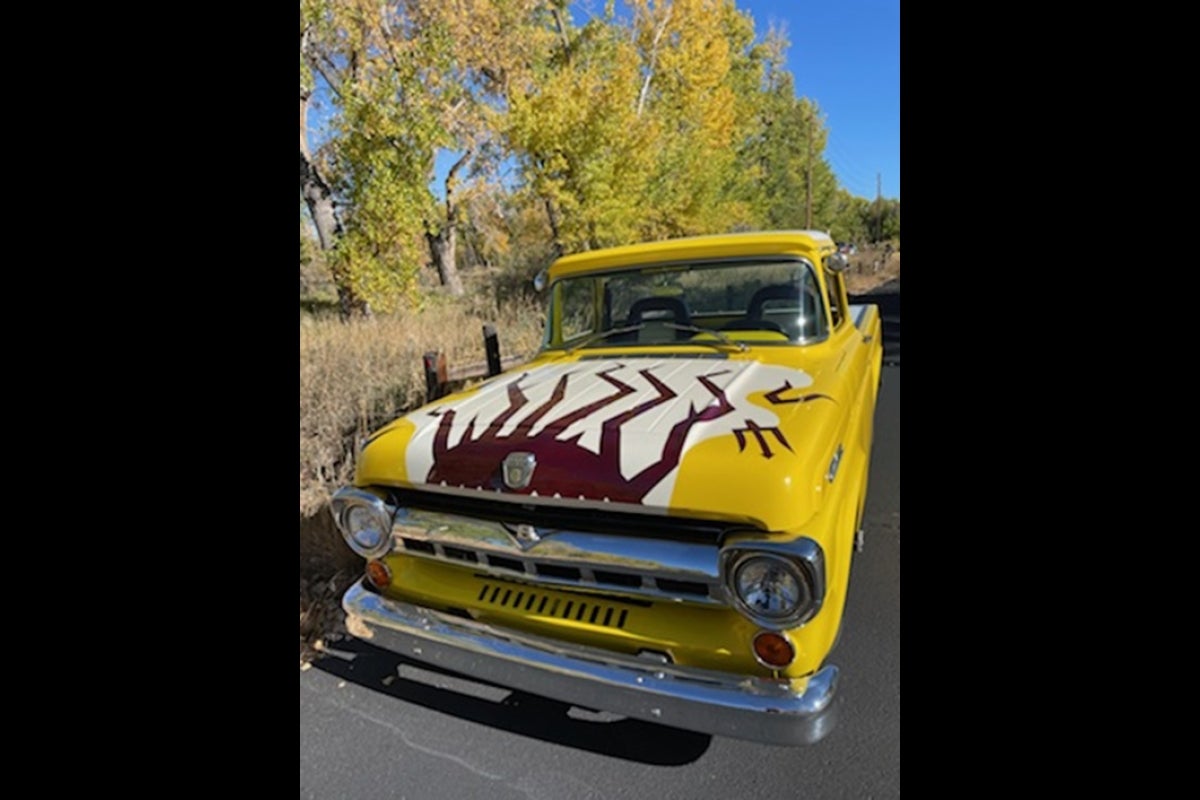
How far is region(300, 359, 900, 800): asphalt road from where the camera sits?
2029mm

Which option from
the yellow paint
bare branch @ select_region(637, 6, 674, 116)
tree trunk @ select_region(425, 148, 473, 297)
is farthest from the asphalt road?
bare branch @ select_region(637, 6, 674, 116)

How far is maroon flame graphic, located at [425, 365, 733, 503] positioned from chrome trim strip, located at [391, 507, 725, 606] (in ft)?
0.47

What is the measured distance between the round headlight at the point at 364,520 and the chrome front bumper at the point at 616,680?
0.77ft

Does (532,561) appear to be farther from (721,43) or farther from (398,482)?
(721,43)

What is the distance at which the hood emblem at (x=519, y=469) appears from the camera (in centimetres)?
192

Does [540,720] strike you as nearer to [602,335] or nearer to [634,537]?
[634,537]

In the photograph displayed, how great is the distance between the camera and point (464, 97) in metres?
10.5

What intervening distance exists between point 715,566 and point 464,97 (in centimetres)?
1074

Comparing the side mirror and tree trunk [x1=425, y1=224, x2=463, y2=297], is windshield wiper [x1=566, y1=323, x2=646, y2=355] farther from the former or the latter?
tree trunk [x1=425, y1=224, x2=463, y2=297]

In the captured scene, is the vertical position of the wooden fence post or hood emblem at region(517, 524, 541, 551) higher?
the wooden fence post

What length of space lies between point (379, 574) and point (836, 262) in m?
2.58

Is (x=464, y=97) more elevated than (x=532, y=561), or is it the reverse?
(x=464, y=97)

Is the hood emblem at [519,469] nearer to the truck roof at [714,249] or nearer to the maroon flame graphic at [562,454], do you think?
the maroon flame graphic at [562,454]
